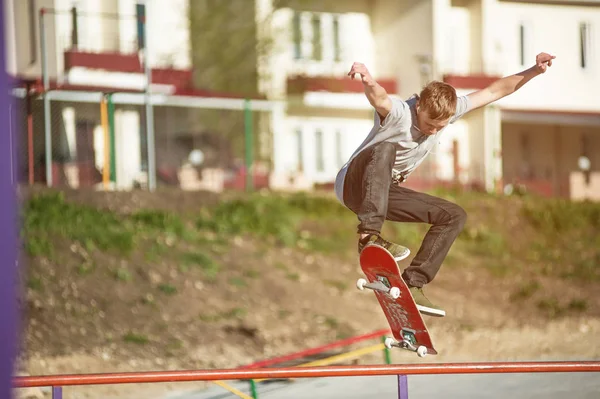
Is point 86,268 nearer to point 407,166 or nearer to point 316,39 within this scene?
point 407,166

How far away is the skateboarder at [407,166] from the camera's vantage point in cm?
702

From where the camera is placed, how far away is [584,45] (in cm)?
3141

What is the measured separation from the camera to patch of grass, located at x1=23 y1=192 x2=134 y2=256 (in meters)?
16.7

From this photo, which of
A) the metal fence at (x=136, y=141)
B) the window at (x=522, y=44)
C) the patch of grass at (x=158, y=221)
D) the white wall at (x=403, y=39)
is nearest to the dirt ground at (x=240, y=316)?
the patch of grass at (x=158, y=221)

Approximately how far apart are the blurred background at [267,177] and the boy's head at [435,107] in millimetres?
2549

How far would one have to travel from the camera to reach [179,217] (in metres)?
18.6

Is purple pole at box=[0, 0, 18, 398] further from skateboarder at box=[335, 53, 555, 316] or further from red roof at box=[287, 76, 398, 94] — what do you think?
red roof at box=[287, 76, 398, 94]

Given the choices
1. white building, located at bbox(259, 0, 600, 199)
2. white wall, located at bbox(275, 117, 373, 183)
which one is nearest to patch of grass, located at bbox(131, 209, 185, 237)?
white building, located at bbox(259, 0, 600, 199)

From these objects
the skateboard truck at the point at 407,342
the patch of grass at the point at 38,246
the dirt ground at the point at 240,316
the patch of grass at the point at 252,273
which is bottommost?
the dirt ground at the point at 240,316

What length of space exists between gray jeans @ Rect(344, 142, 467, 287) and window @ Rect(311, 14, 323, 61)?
22.8m

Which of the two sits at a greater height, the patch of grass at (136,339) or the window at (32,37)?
the window at (32,37)

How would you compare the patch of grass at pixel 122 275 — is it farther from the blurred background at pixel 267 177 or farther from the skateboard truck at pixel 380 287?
the skateboard truck at pixel 380 287

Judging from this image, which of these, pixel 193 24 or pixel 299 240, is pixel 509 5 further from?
pixel 299 240

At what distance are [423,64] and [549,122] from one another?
14.5 ft
